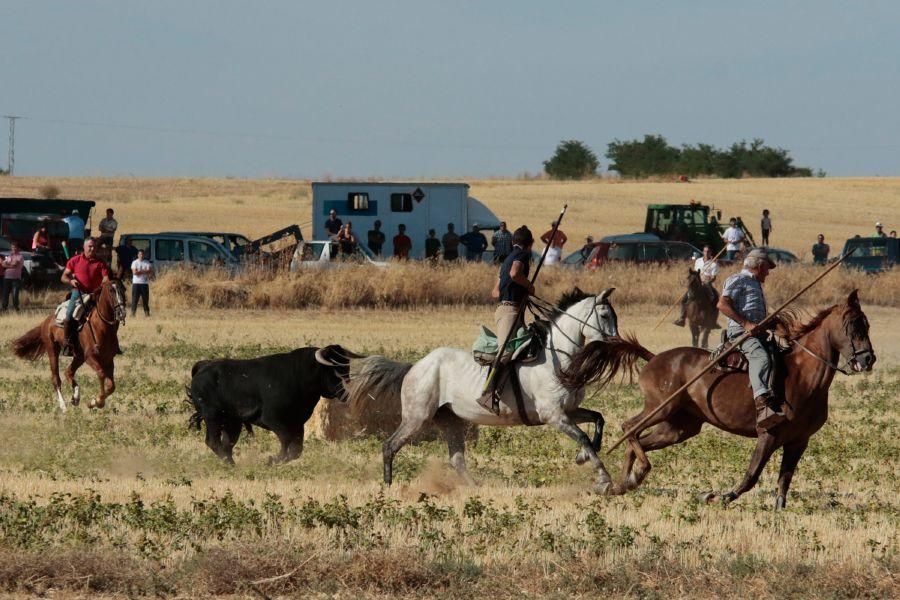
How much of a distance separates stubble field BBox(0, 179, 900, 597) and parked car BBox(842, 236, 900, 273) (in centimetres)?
1892

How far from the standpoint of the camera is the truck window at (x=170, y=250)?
37.5 m

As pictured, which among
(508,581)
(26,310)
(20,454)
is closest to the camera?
(508,581)

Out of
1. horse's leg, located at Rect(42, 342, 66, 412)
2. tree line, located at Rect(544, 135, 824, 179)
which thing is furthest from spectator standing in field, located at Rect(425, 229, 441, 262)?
tree line, located at Rect(544, 135, 824, 179)

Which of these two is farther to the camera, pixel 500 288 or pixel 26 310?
pixel 26 310

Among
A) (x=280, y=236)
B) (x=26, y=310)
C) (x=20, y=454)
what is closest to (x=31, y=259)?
(x=26, y=310)

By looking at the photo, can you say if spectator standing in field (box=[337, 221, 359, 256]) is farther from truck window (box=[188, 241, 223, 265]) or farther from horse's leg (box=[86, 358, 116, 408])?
horse's leg (box=[86, 358, 116, 408])

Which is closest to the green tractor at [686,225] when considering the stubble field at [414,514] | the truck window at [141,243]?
the truck window at [141,243]

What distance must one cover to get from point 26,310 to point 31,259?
2.05 meters

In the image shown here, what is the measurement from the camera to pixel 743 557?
31.8ft

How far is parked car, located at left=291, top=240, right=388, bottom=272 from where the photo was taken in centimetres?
Answer: 3631

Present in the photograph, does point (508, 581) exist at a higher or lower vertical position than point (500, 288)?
lower

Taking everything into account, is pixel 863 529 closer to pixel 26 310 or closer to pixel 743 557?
pixel 743 557

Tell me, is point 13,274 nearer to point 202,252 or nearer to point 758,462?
point 202,252

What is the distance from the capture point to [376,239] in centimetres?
4200
